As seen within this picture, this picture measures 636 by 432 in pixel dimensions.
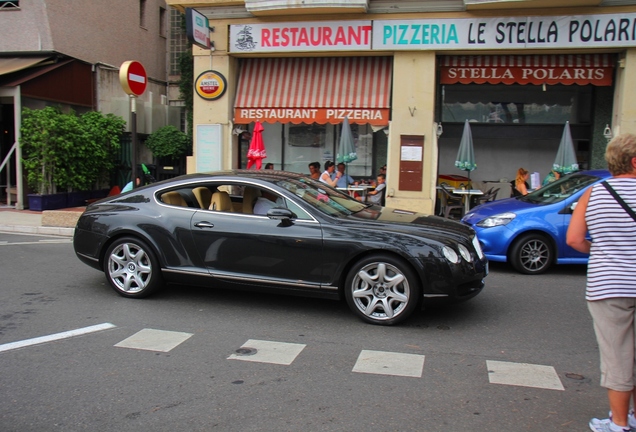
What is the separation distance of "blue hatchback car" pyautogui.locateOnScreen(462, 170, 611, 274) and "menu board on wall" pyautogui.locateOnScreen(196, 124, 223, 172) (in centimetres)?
772

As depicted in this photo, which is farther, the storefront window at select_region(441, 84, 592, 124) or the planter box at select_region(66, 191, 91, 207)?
the planter box at select_region(66, 191, 91, 207)

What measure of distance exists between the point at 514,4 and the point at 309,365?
10073 mm

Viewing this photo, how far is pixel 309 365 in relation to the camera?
4797mm

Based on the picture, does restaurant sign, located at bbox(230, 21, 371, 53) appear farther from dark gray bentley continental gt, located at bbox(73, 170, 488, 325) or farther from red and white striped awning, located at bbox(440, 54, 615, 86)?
dark gray bentley continental gt, located at bbox(73, 170, 488, 325)

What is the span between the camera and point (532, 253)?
27.5 ft

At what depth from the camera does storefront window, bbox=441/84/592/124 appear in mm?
14328

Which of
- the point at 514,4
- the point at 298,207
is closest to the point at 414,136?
the point at 514,4

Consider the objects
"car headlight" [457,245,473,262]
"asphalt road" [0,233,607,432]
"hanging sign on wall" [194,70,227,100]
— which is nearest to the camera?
"asphalt road" [0,233,607,432]

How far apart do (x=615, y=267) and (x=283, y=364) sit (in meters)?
2.64

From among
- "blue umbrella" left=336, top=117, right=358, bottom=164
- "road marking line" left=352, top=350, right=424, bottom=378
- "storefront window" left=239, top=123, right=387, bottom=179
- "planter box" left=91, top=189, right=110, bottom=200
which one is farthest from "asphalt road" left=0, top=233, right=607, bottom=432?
"planter box" left=91, top=189, right=110, bottom=200

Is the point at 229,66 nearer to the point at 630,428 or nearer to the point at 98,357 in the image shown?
the point at 98,357

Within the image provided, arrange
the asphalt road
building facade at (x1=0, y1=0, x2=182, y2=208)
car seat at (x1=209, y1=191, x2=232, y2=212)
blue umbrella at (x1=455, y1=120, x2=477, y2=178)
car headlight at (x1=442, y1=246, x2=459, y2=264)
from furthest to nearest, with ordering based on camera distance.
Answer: building facade at (x1=0, y1=0, x2=182, y2=208) → blue umbrella at (x1=455, y1=120, x2=477, y2=178) → car seat at (x1=209, y1=191, x2=232, y2=212) → car headlight at (x1=442, y1=246, x2=459, y2=264) → the asphalt road

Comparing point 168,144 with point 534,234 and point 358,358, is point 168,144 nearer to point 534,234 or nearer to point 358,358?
point 534,234

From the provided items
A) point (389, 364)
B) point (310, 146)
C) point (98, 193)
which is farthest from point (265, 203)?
point (98, 193)
